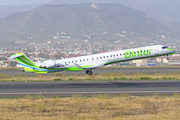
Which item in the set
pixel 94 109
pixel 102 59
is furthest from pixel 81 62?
pixel 94 109

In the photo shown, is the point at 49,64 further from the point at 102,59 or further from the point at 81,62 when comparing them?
the point at 102,59

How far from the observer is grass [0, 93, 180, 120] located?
64.6 feet

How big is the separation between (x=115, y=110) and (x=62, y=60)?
19.9m

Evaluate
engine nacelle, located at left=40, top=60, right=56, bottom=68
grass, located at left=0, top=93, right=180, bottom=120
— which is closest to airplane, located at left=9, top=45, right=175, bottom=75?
engine nacelle, located at left=40, top=60, right=56, bottom=68

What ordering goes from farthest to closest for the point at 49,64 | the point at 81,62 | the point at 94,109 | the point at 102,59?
1. the point at 102,59
2. the point at 81,62
3. the point at 49,64
4. the point at 94,109

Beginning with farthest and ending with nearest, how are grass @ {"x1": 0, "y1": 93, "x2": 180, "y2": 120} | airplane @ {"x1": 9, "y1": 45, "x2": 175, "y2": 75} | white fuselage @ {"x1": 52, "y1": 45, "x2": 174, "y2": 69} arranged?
white fuselage @ {"x1": 52, "y1": 45, "x2": 174, "y2": 69} → airplane @ {"x1": 9, "y1": 45, "x2": 175, "y2": 75} → grass @ {"x1": 0, "y1": 93, "x2": 180, "y2": 120}

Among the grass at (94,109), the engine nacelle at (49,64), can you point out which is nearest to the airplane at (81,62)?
the engine nacelle at (49,64)

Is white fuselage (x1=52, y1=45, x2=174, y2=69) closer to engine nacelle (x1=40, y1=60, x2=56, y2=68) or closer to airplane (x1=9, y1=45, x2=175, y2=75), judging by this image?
airplane (x1=9, y1=45, x2=175, y2=75)

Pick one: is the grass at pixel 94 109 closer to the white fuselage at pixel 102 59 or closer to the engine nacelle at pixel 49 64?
the engine nacelle at pixel 49 64

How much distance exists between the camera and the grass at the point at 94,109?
1970 cm

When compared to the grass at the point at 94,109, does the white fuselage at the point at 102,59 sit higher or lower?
higher

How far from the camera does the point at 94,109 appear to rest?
2156 cm

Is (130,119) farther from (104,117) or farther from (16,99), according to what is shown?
(16,99)

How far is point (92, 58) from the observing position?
133 feet
